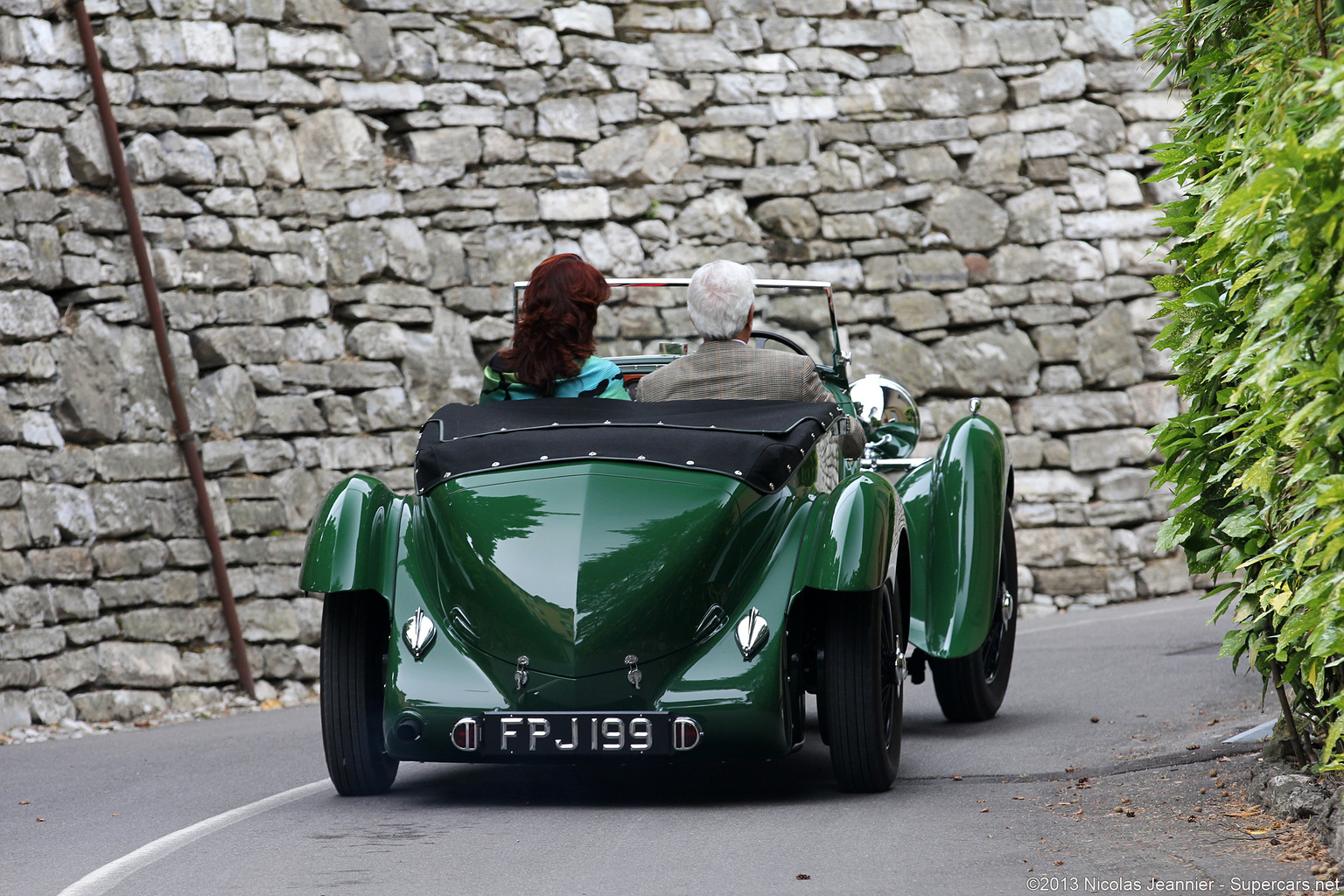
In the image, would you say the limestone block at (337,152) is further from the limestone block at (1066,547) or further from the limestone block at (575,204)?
the limestone block at (1066,547)

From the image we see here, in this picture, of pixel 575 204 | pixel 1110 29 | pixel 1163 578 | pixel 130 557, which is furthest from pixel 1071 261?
pixel 130 557

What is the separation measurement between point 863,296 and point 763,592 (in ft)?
24.5

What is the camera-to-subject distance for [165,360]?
890cm

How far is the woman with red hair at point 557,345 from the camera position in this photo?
479 centimetres

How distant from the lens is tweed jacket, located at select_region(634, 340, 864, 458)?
16.2 feet

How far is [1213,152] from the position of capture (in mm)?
3953

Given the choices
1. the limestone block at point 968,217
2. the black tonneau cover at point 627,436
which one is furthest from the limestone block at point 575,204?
the black tonneau cover at point 627,436

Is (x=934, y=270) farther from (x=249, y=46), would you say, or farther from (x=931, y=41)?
(x=249, y=46)

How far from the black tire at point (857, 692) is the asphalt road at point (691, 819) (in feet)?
0.34

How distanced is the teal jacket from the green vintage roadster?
23 centimetres

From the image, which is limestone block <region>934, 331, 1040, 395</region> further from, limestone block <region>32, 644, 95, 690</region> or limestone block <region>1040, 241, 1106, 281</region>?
limestone block <region>32, 644, 95, 690</region>

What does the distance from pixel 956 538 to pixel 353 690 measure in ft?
7.50

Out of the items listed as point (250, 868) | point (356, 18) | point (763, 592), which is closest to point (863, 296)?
point (356, 18)

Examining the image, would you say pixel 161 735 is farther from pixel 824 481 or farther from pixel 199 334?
pixel 824 481
